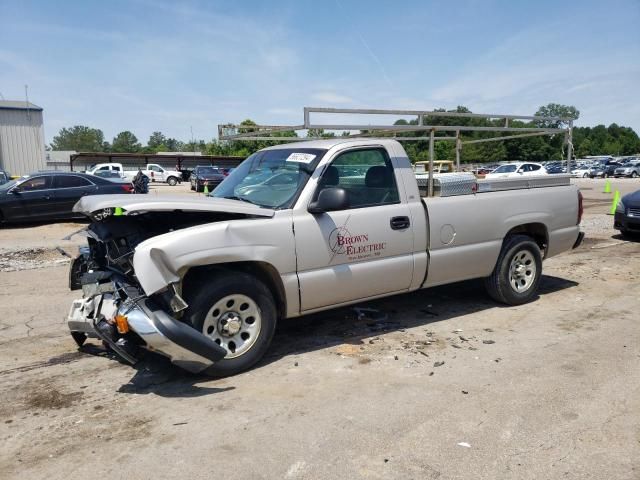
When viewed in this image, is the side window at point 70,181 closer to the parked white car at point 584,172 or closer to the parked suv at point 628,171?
Result: the parked white car at point 584,172

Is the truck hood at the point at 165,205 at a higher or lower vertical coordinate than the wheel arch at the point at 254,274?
higher

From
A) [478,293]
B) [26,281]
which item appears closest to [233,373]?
[478,293]

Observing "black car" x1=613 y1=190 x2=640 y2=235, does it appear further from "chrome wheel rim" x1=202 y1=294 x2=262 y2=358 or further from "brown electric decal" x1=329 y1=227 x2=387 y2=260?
"chrome wheel rim" x1=202 y1=294 x2=262 y2=358

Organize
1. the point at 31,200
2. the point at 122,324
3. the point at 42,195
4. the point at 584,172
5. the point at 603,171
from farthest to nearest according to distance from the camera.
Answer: the point at 584,172 < the point at 603,171 < the point at 42,195 < the point at 31,200 < the point at 122,324

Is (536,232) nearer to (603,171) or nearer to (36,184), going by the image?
(36,184)

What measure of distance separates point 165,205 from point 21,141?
44.7 m

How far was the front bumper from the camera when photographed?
3631mm

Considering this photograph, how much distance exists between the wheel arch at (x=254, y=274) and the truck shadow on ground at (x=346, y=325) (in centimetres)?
56

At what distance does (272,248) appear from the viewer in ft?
14.0

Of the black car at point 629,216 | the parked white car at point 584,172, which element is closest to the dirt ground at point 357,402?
the black car at point 629,216

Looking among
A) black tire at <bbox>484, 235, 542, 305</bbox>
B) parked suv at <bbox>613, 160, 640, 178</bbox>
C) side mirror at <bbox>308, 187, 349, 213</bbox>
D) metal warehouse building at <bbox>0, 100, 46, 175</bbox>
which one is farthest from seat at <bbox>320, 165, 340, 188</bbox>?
parked suv at <bbox>613, 160, 640, 178</bbox>

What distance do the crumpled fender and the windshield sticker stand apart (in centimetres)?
66

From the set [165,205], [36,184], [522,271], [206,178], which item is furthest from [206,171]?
[165,205]

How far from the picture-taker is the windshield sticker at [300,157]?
15.8 ft
